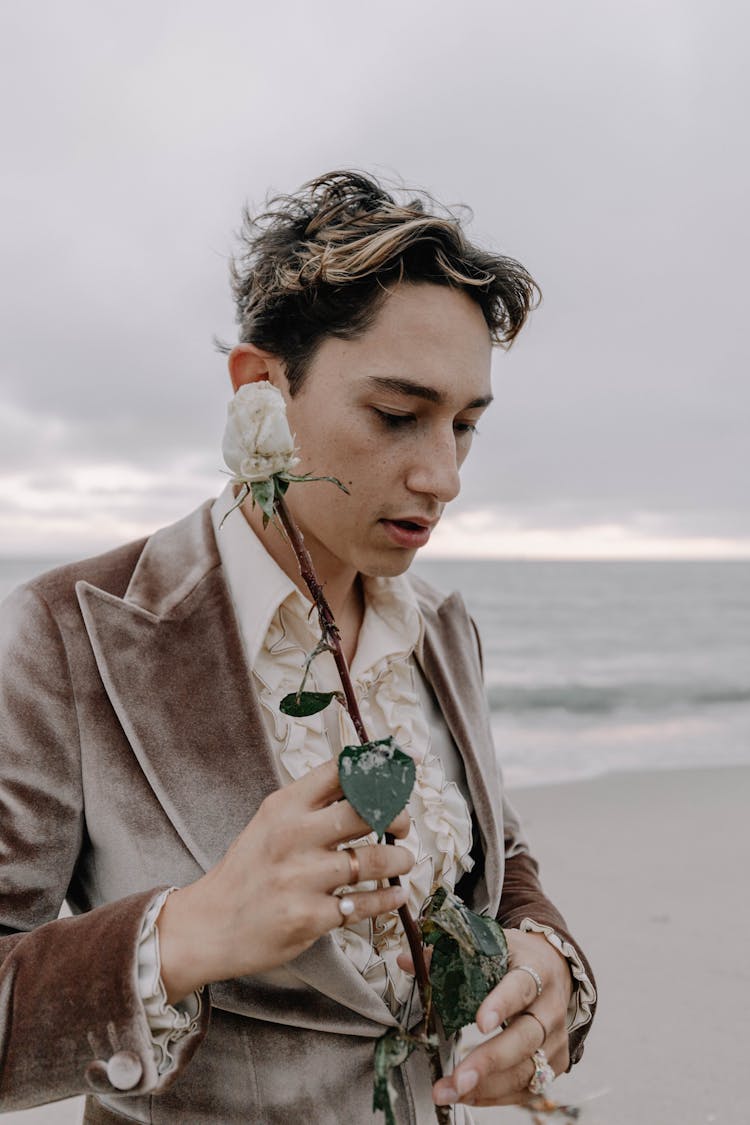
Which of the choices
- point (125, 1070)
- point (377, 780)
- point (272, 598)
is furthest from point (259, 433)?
point (125, 1070)

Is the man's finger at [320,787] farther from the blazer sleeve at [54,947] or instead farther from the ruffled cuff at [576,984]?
the ruffled cuff at [576,984]

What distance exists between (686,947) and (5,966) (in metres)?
4.01

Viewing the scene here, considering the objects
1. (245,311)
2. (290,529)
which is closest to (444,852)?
(290,529)

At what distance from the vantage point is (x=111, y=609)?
4.80ft

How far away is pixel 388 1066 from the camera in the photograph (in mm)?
993

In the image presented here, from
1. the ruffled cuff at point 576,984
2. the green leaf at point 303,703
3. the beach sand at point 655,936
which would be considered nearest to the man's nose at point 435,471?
the green leaf at point 303,703

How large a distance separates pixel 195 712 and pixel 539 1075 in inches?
28.1

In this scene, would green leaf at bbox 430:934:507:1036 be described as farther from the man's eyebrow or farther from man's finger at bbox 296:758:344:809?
the man's eyebrow

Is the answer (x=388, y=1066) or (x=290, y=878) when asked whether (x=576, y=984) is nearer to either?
(x=388, y=1066)

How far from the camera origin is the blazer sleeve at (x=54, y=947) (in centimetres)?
109

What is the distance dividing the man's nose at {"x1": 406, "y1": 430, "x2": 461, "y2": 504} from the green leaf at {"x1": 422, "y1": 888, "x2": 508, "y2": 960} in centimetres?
63

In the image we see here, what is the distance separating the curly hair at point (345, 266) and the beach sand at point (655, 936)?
1.21 meters

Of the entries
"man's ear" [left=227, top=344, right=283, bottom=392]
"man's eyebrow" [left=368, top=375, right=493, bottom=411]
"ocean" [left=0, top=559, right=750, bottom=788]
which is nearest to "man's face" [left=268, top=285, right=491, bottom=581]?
"man's eyebrow" [left=368, top=375, right=493, bottom=411]

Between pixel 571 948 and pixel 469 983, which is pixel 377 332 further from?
pixel 571 948
